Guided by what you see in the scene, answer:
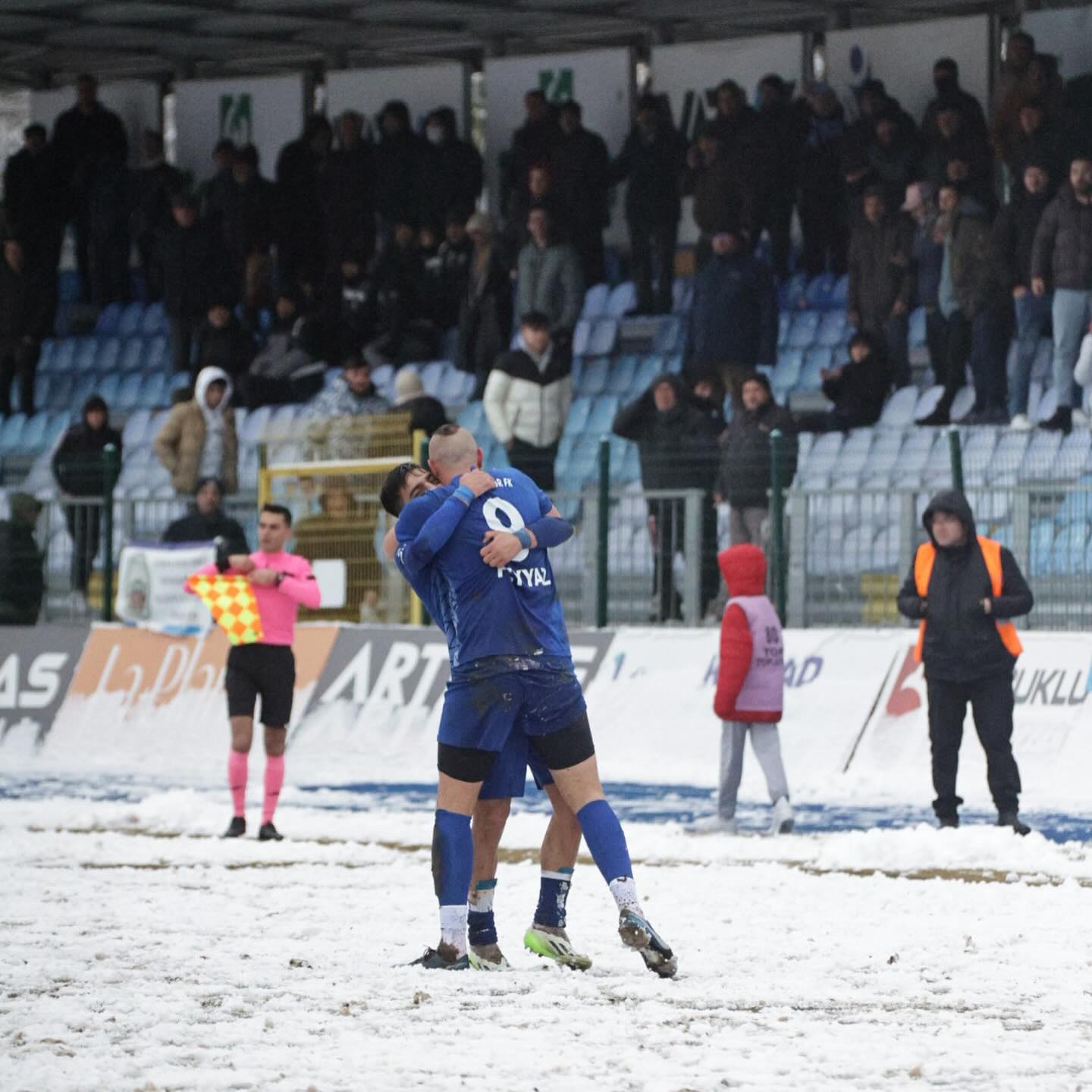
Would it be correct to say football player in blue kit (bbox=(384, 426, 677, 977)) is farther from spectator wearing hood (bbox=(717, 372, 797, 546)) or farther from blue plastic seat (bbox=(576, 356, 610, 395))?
blue plastic seat (bbox=(576, 356, 610, 395))

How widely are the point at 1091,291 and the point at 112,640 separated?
30.2 feet

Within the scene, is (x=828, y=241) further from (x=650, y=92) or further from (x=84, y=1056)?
(x=84, y=1056)

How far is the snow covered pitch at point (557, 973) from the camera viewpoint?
6660 mm

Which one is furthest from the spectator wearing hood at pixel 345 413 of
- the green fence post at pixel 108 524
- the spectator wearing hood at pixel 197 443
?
the green fence post at pixel 108 524

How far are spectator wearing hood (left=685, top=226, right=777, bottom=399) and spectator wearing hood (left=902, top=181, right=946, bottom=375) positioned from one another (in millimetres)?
1553

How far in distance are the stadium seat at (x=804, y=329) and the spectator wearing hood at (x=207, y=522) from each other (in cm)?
705

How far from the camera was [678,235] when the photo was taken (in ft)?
88.8

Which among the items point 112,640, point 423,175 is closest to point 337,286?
point 423,175

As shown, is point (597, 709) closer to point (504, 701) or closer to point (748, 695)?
point (748, 695)

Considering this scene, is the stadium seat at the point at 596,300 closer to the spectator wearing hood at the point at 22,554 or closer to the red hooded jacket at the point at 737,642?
the spectator wearing hood at the point at 22,554

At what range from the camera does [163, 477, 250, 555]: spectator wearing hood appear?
2023 centimetres

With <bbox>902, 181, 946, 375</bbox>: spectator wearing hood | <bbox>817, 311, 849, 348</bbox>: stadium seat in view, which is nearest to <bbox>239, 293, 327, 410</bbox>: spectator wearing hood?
<bbox>817, 311, 849, 348</bbox>: stadium seat

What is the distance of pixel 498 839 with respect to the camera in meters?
8.94

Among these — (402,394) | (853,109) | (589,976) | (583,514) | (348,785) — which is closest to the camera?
(589,976)
